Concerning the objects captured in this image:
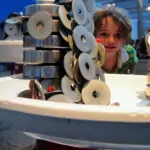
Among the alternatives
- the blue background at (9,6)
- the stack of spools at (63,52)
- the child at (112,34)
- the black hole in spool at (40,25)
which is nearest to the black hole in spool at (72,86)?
the stack of spools at (63,52)

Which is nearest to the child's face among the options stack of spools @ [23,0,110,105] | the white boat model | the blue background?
stack of spools @ [23,0,110,105]

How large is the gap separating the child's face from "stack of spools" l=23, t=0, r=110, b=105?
22 cm

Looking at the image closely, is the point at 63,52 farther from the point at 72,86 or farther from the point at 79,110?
the point at 79,110

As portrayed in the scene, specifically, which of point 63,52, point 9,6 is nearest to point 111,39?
point 63,52

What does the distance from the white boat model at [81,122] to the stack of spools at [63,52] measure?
0.68 ft

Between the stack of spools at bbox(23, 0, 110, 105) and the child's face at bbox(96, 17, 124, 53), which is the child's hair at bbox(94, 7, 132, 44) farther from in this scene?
the stack of spools at bbox(23, 0, 110, 105)

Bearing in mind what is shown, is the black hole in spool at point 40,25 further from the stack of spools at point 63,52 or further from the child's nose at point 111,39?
the child's nose at point 111,39

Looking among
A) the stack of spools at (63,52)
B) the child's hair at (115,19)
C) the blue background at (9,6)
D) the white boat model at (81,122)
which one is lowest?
the white boat model at (81,122)

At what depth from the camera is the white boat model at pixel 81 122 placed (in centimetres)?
26

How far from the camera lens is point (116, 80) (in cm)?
64

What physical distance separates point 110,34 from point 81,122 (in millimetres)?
556

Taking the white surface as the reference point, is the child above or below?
above

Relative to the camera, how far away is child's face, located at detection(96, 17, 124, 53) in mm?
787

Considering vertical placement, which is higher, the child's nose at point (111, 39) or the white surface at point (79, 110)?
the child's nose at point (111, 39)
